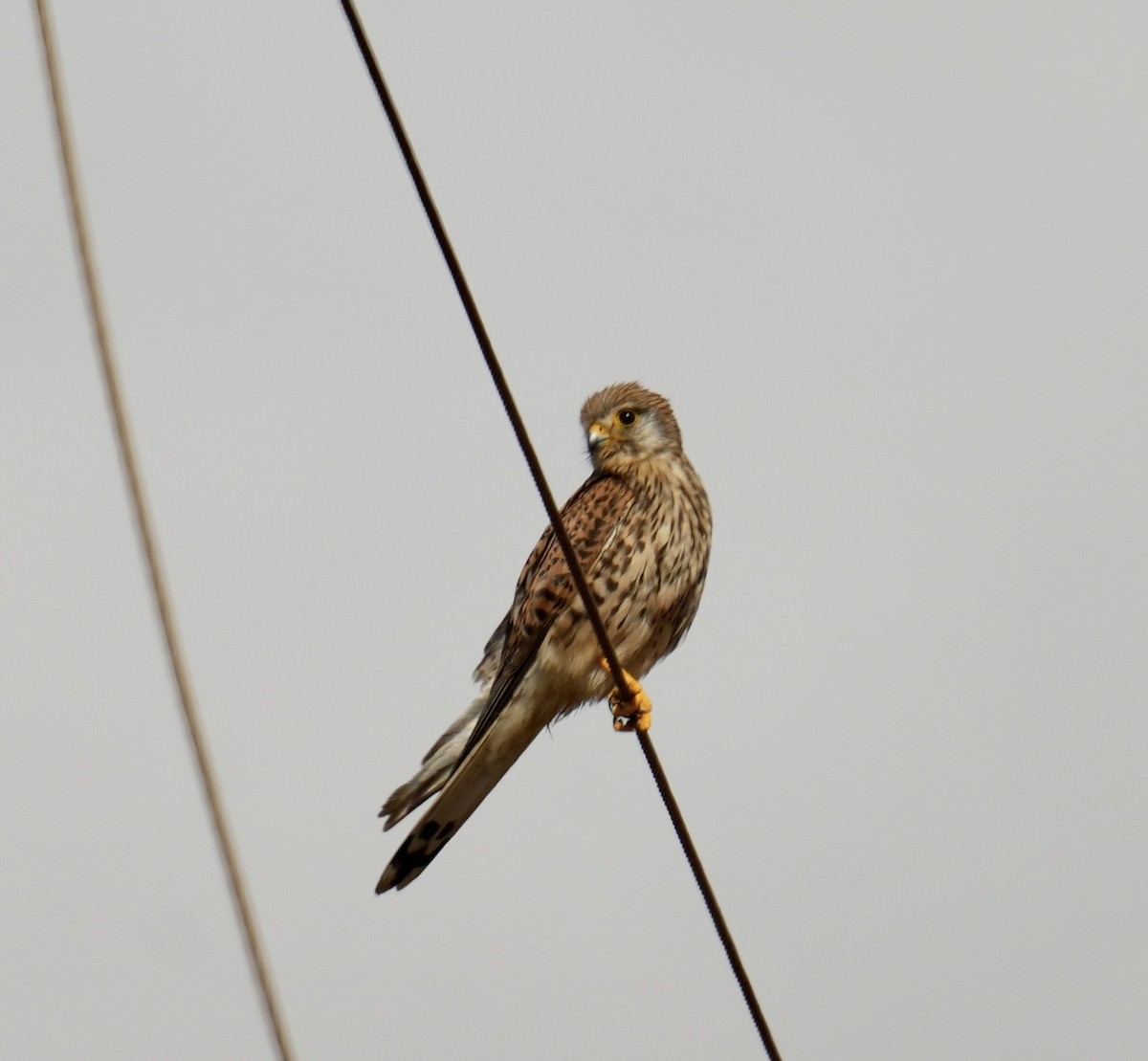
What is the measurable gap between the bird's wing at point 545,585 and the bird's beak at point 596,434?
0.97 ft

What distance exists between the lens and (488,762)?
536cm

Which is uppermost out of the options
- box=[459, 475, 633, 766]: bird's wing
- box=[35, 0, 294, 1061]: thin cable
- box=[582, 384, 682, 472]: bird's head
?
box=[582, 384, 682, 472]: bird's head

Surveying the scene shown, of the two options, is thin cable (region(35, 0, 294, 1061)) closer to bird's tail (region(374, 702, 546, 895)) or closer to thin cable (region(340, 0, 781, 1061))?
thin cable (region(340, 0, 781, 1061))

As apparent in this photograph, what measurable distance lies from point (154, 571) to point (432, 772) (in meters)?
2.79

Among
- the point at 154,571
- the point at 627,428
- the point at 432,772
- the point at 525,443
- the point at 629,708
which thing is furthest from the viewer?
the point at 627,428

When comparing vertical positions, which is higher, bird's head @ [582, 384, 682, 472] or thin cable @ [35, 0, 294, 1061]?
bird's head @ [582, 384, 682, 472]

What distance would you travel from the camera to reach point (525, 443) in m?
3.23

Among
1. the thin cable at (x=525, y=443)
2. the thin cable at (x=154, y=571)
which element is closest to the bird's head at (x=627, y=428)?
the thin cable at (x=525, y=443)

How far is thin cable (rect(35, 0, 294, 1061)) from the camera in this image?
99.6 inches

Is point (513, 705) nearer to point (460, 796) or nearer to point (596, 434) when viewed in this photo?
point (460, 796)

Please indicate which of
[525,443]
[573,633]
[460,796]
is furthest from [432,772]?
[525,443]

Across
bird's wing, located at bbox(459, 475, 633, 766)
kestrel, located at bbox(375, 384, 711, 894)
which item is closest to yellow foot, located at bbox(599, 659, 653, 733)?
kestrel, located at bbox(375, 384, 711, 894)

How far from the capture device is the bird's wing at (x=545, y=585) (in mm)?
5406

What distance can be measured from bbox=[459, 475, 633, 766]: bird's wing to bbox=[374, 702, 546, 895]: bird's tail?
2.0 inches
